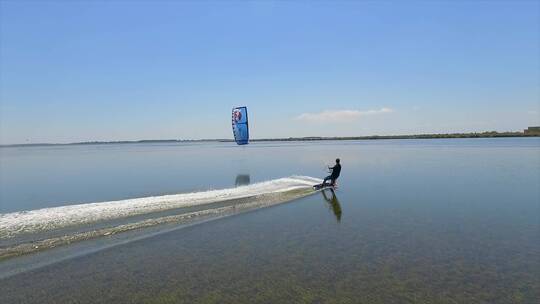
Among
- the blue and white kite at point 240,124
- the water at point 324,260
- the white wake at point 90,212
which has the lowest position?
the water at point 324,260

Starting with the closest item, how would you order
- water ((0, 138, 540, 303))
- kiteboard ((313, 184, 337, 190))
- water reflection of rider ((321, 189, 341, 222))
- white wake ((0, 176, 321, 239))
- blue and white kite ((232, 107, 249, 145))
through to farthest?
1. water ((0, 138, 540, 303))
2. white wake ((0, 176, 321, 239))
3. water reflection of rider ((321, 189, 341, 222))
4. kiteboard ((313, 184, 337, 190))
5. blue and white kite ((232, 107, 249, 145))

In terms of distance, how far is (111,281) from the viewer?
8.78 metres

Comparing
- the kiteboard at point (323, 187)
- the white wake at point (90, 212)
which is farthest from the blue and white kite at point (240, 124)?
the white wake at point (90, 212)

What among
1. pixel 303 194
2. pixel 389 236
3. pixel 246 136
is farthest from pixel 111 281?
pixel 246 136

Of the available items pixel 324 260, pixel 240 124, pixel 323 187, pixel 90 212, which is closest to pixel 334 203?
pixel 323 187

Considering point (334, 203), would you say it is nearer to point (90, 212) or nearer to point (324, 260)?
point (324, 260)

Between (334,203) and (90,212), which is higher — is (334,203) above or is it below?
below

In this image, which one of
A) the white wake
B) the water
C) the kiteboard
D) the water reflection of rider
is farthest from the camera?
the kiteboard

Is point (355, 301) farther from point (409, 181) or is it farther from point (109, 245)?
point (409, 181)

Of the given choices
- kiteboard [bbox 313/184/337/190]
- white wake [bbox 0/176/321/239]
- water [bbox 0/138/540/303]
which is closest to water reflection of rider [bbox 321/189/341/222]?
water [bbox 0/138/540/303]

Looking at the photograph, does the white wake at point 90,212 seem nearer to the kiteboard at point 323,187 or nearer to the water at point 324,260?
the water at point 324,260

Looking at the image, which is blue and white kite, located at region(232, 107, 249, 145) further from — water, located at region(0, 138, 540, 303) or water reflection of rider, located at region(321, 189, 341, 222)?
water, located at region(0, 138, 540, 303)

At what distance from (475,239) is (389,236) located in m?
2.77

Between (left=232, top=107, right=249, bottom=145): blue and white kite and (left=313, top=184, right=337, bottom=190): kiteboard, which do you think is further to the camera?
(left=232, top=107, right=249, bottom=145): blue and white kite
